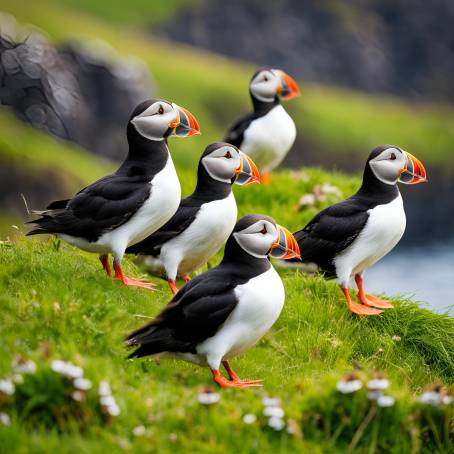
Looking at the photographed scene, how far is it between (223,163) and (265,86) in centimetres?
482

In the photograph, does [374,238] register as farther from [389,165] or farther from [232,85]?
[232,85]

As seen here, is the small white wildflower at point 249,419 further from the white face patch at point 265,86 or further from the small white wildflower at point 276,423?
the white face patch at point 265,86

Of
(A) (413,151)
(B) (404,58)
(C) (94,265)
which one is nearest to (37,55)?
(A) (413,151)

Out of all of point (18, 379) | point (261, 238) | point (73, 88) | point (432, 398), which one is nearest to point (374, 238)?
point (261, 238)

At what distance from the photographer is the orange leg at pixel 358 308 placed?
813cm

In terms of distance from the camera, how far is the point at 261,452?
5152mm

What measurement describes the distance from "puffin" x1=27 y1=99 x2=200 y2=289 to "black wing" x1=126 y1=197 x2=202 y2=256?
352 millimetres

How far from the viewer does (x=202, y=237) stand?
25.6 feet

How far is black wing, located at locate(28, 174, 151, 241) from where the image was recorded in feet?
24.1

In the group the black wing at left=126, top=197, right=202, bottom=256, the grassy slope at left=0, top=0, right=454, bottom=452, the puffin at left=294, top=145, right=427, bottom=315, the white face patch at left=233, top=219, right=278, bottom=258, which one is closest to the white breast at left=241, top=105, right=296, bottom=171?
the grassy slope at left=0, top=0, right=454, bottom=452

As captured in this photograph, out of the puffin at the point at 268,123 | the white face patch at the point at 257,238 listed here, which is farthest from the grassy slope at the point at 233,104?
the white face patch at the point at 257,238

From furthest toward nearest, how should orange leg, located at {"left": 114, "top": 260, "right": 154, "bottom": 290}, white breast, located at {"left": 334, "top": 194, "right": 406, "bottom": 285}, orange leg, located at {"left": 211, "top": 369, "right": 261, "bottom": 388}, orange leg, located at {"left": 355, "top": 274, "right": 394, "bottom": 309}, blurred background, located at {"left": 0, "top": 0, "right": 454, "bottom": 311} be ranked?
1. blurred background, located at {"left": 0, "top": 0, "right": 454, "bottom": 311}
2. orange leg, located at {"left": 355, "top": 274, "right": 394, "bottom": 309}
3. white breast, located at {"left": 334, "top": 194, "right": 406, "bottom": 285}
4. orange leg, located at {"left": 114, "top": 260, "right": 154, "bottom": 290}
5. orange leg, located at {"left": 211, "top": 369, "right": 261, "bottom": 388}

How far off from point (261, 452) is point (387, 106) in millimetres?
66008

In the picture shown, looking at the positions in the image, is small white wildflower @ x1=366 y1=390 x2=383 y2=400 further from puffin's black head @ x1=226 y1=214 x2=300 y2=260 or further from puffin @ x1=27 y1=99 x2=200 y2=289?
puffin @ x1=27 y1=99 x2=200 y2=289
